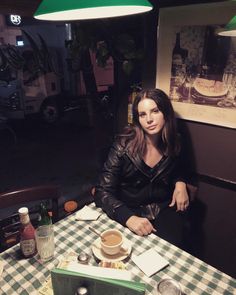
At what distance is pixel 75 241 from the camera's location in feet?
4.21

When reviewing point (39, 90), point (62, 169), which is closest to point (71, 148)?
point (62, 169)

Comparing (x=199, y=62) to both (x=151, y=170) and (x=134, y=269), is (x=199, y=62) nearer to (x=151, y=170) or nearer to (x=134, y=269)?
(x=151, y=170)

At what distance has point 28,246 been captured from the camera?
1163 millimetres

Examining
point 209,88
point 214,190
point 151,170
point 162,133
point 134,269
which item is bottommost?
point 214,190

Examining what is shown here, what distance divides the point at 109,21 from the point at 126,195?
1.54 m

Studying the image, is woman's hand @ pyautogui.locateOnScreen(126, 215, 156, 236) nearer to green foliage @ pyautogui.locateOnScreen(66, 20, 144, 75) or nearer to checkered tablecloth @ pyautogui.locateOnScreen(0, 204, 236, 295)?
checkered tablecloth @ pyautogui.locateOnScreen(0, 204, 236, 295)

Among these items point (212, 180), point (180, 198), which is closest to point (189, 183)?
point (212, 180)

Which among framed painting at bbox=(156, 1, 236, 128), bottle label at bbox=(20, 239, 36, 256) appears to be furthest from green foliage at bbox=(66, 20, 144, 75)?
bottle label at bbox=(20, 239, 36, 256)

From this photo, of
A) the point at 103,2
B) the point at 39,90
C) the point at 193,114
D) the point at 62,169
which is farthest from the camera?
the point at 39,90

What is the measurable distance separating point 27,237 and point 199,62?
1590mm

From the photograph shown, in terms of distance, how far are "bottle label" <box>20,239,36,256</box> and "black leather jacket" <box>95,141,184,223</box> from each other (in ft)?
2.13

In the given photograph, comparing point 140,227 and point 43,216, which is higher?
point 43,216

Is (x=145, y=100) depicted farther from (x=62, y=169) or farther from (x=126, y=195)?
(x=62, y=169)

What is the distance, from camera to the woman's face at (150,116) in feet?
5.62
